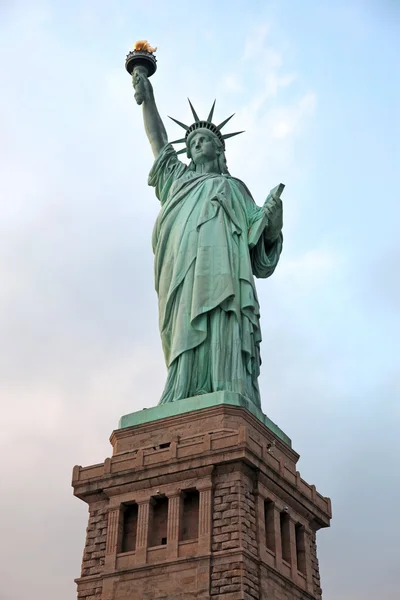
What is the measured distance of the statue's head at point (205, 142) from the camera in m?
27.3

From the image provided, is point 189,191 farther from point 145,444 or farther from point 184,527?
point 184,527

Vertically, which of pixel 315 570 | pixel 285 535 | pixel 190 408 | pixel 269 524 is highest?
pixel 190 408

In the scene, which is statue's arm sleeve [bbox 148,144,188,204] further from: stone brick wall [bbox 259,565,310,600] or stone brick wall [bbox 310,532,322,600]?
stone brick wall [bbox 259,565,310,600]

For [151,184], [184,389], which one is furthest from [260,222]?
[184,389]

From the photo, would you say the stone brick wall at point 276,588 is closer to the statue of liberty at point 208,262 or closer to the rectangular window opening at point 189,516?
the rectangular window opening at point 189,516

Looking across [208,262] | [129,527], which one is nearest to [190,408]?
[129,527]

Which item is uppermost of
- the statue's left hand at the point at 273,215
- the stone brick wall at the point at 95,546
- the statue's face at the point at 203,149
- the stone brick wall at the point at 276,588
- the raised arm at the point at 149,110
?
the raised arm at the point at 149,110

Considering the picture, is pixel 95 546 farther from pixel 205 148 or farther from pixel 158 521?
pixel 205 148

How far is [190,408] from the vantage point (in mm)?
21719

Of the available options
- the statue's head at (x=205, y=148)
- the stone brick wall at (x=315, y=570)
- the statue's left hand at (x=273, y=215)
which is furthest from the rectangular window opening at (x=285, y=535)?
the statue's head at (x=205, y=148)

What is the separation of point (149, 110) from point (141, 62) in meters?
1.65

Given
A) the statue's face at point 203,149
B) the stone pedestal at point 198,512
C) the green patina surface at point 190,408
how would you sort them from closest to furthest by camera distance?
the stone pedestal at point 198,512 < the green patina surface at point 190,408 < the statue's face at point 203,149

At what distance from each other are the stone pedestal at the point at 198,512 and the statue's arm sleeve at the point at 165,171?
7454 millimetres

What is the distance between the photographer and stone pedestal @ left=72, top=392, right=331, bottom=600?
1909 cm
